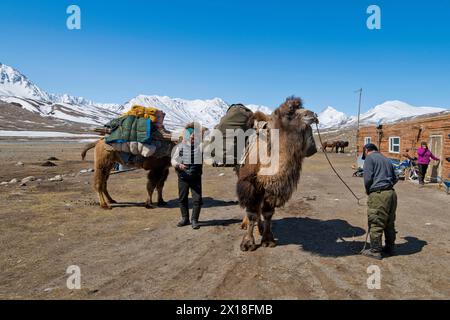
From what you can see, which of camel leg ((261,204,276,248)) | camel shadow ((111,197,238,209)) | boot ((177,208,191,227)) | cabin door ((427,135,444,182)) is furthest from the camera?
cabin door ((427,135,444,182))

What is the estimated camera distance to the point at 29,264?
16.1 feet

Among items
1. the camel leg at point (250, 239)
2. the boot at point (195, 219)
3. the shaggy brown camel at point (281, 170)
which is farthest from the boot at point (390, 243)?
the boot at point (195, 219)

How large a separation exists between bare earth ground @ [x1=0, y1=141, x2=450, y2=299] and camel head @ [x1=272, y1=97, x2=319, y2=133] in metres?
2.30

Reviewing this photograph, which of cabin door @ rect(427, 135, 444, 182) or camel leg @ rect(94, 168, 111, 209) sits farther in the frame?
cabin door @ rect(427, 135, 444, 182)

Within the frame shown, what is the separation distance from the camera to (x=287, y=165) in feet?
16.2

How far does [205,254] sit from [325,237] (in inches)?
109

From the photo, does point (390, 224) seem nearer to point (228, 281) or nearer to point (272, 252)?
point (272, 252)

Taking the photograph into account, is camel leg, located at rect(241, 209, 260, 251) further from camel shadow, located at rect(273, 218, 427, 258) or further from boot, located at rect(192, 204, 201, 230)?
boot, located at rect(192, 204, 201, 230)

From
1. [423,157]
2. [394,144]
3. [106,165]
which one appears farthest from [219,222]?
[394,144]

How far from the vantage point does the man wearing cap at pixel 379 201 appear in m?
5.14

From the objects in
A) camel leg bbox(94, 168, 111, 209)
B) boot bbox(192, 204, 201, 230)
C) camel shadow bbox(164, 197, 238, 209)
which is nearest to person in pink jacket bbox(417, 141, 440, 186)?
camel shadow bbox(164, 197, 238, 209)

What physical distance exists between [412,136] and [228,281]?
18.5 m

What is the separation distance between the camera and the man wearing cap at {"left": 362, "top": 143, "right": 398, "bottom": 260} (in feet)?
16.9
